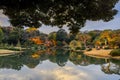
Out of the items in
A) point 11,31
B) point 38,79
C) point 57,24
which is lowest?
point 38,79

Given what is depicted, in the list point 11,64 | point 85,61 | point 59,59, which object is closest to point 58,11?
point 11,64

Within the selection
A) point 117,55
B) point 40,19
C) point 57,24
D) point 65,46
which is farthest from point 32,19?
point 65,46

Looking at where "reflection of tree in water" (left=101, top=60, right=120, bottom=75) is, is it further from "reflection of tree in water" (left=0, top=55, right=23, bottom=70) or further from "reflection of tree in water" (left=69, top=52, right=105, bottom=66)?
"reflection of tree in water" (left=0, top=55, right=23, bottom=70)

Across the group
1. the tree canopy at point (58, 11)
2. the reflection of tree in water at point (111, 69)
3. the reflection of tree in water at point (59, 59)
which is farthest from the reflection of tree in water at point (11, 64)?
the tree canopy at point (58, 11)

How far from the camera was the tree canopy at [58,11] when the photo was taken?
6.62m

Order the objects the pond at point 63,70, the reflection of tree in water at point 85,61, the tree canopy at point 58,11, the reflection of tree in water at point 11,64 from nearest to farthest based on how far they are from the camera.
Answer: the tree canopy at point 58,11 < the pond at point 63,70 < the reflection of tree in water at point 11,64 < the reflection of tree in water at point 85,61

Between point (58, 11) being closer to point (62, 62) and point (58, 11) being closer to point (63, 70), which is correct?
point (63, 70)

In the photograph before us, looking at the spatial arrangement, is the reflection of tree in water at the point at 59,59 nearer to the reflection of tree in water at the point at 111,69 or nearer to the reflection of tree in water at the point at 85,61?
the reflection of tree in water at the point at 85,61

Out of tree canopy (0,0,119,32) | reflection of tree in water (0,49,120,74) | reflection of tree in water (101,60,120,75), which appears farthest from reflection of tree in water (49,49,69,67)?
tree canopy (0,0,119,32)

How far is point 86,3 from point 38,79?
831cm

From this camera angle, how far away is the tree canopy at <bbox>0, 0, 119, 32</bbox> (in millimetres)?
6618

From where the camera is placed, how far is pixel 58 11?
7.75m

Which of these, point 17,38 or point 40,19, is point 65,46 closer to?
point 17,38

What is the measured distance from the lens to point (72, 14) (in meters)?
7.82
